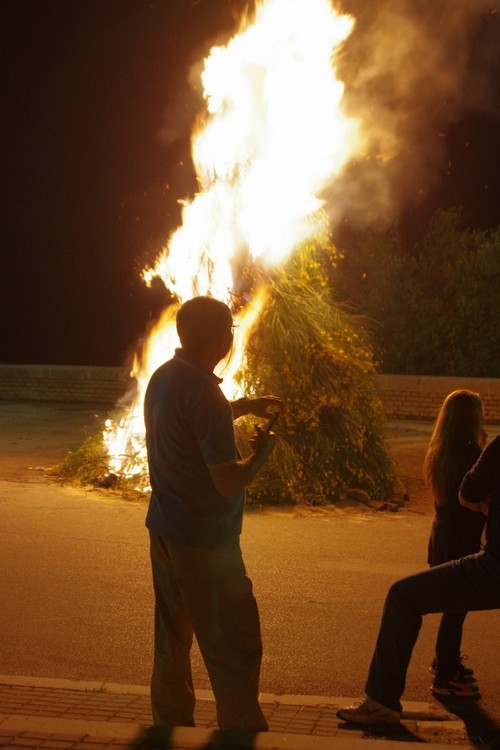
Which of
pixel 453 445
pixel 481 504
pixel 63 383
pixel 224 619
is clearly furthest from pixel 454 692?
pixel 63 383

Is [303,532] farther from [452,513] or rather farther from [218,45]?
[218,45]

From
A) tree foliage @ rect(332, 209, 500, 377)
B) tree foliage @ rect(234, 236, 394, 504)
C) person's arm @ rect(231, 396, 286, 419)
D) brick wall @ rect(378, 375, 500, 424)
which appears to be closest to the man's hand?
person's arm @ rect(231, 396, 286, 419)

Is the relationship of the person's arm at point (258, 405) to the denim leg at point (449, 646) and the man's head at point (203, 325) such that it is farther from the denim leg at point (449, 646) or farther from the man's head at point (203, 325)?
the denim leg at point (449, 646)

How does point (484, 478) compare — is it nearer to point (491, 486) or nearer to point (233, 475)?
point (491, 486)

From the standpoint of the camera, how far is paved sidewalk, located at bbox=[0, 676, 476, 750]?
11.8ft

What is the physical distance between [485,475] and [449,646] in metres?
1.21

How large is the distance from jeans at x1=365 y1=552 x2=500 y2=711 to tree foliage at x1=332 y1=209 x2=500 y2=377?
15.6 m

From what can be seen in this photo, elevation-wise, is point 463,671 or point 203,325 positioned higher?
point 203,325

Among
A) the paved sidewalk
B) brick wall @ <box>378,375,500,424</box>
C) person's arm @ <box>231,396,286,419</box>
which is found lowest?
the paved sidewalk

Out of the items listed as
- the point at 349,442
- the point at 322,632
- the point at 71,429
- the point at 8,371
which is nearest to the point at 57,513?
the point at 349,442

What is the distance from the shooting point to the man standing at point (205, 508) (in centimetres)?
360

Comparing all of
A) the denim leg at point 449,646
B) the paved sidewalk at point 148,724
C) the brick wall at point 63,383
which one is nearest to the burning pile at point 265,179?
the denim leg at point 449,646

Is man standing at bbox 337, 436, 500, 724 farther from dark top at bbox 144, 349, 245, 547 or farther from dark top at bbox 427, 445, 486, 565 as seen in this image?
dark top at bbox 144, 349, 245, 547

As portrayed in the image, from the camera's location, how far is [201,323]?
3.78 metres
